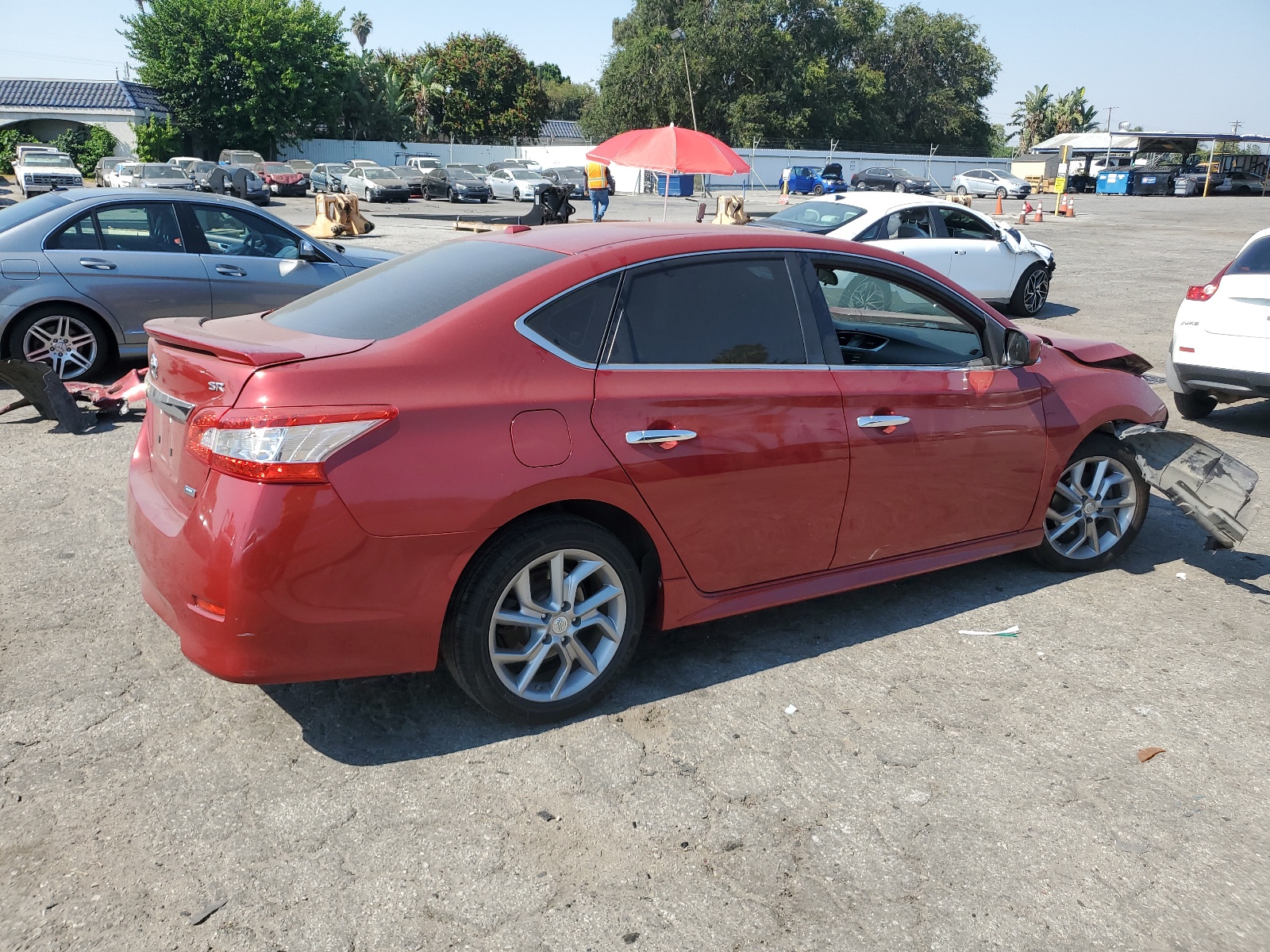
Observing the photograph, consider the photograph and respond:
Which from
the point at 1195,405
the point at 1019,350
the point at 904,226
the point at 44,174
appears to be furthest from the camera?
the point at 44,174

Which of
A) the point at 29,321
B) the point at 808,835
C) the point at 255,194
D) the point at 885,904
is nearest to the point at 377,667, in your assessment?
the point at 808,835

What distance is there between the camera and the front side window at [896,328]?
4.29 m

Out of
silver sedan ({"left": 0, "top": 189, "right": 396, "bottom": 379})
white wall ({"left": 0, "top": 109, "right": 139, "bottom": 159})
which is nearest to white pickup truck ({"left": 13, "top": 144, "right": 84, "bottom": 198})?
white wall ({"left": 0, "top": 109, "right": 139, "bottom": 159})

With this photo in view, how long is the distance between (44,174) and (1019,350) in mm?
38787

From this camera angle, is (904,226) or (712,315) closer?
(712,315)

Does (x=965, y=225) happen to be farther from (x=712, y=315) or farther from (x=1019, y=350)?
(x=712, y=315)

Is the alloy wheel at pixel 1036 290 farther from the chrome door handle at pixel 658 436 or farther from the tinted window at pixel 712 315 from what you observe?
the chrome door handle at pixel 658 436

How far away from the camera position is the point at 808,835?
297 cm

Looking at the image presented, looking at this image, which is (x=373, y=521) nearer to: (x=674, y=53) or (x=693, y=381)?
(x=693, y=381)

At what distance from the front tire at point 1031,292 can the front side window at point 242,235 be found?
9274 millimetres

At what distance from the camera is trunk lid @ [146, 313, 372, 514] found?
3078 mm

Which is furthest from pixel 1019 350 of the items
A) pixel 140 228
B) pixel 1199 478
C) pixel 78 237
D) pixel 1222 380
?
pixel 78 237

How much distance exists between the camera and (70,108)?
53.2 metres

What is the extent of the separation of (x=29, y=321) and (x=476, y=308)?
6.06m
